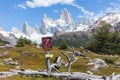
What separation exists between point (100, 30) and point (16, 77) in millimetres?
112818

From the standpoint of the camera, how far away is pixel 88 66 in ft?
223

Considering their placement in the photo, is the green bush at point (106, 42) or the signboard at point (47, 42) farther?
the green bush at point (106, 42)

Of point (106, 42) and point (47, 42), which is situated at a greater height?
point (106, 42)

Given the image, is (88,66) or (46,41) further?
(88,66)

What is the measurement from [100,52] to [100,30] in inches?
437

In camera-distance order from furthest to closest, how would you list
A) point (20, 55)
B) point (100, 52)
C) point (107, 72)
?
point (100, 52) < point (20, 55) < point (107, 72)

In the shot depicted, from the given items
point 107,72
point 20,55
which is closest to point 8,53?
point 20,55

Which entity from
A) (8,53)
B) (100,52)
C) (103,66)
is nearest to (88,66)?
(103,66)

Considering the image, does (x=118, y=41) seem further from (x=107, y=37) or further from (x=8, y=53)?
(x=8, y=53)

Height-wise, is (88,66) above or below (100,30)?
below

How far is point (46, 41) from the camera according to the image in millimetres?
35750

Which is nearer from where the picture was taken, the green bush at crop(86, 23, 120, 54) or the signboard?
the signboard

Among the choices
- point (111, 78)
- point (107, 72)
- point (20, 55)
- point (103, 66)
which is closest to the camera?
point (111, 78)

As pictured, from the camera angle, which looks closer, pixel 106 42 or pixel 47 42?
pixel 47 42
